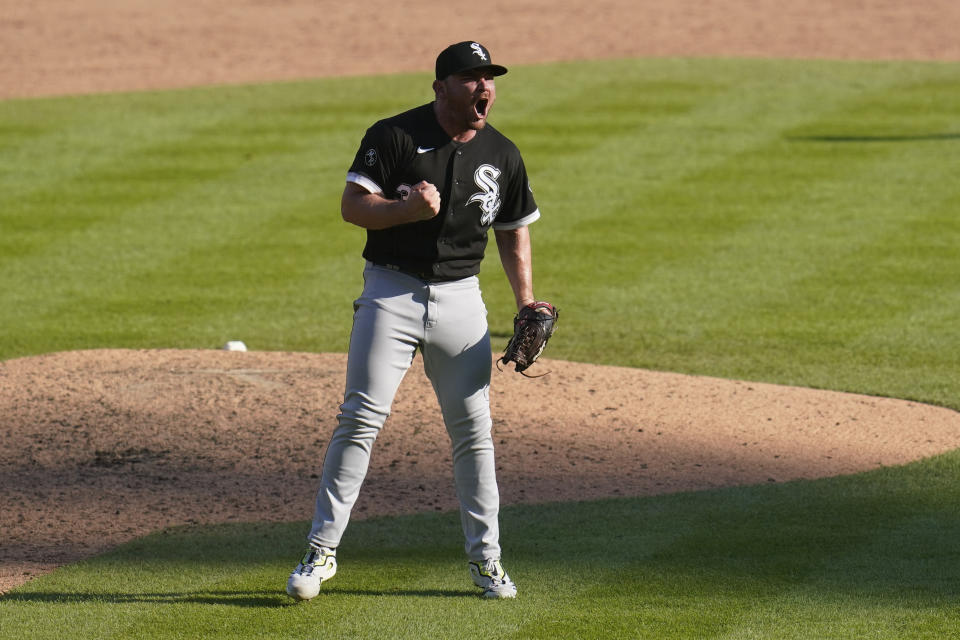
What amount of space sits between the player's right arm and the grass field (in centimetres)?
139

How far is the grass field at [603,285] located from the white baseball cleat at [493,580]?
9cm

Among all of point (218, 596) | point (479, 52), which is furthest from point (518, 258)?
point (218, 596)

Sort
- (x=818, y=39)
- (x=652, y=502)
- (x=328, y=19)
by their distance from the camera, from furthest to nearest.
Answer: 1. (x=328, y=19)
2. (x=818, y=39)
3. (x=652, y=502)

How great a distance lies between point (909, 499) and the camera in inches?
259

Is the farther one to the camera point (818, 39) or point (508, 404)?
point (818, 39)

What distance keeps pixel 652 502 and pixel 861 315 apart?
4.37m

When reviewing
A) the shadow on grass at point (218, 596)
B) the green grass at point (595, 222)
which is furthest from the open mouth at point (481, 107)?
the green grass at point (595, 222)

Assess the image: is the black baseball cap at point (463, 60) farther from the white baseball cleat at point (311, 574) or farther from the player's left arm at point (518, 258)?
the white baseball cleat at point (311, 574)

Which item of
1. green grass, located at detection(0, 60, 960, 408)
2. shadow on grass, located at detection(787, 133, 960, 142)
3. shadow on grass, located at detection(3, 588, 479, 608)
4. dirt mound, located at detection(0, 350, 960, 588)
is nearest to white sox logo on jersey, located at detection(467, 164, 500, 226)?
shadow on grass, located at detection(3, 588, 479, 608)

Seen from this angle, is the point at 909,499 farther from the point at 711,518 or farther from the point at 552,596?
the point at 552,596

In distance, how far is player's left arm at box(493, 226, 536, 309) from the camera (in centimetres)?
545

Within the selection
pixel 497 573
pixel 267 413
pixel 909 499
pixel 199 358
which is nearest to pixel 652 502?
pixel 909 499

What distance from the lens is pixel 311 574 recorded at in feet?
16.9

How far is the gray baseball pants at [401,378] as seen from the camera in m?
5.10
